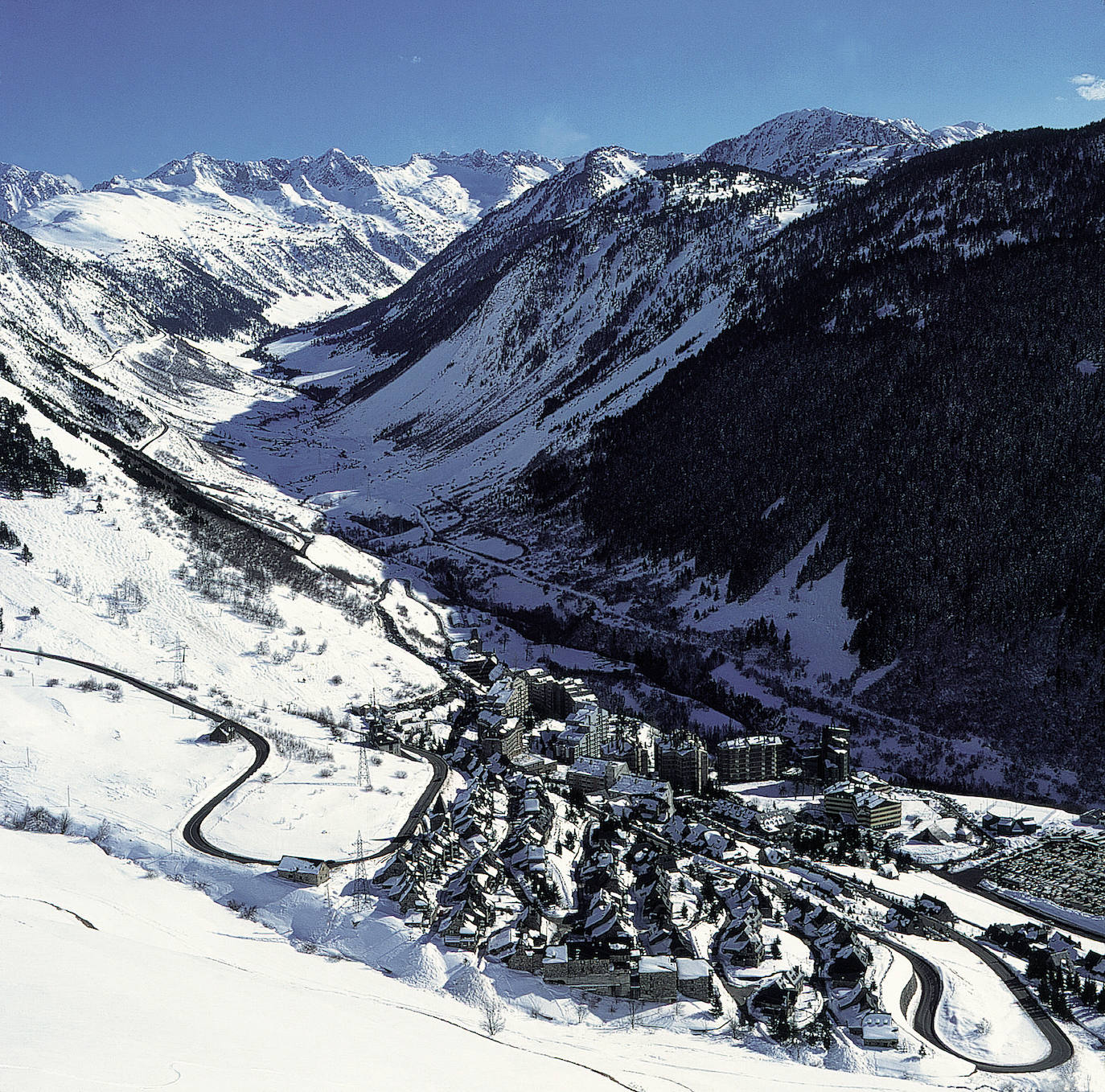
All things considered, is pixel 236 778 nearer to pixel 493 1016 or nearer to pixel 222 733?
pixel 222 733

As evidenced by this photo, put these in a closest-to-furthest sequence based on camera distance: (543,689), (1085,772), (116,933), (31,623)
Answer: (116,933) → (31,623) → (1085,772) → (543,689)

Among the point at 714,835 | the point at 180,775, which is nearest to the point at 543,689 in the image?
the point at 714,835

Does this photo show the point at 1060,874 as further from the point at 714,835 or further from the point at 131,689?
the point at 131,689

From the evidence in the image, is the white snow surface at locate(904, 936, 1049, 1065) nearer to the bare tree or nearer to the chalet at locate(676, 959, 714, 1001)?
the chalet at locate(676, 959, 714, 1001)

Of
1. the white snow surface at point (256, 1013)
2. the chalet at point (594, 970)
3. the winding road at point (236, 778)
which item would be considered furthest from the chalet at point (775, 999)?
the winding road at point (236, 778)

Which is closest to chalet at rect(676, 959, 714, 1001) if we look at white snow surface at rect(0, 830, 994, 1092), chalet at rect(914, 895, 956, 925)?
white snow surface at rect(0, 830, 994, 1092)

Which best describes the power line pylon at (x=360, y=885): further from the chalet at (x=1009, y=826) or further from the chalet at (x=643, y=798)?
the chalet at (x=1009, y=826)
